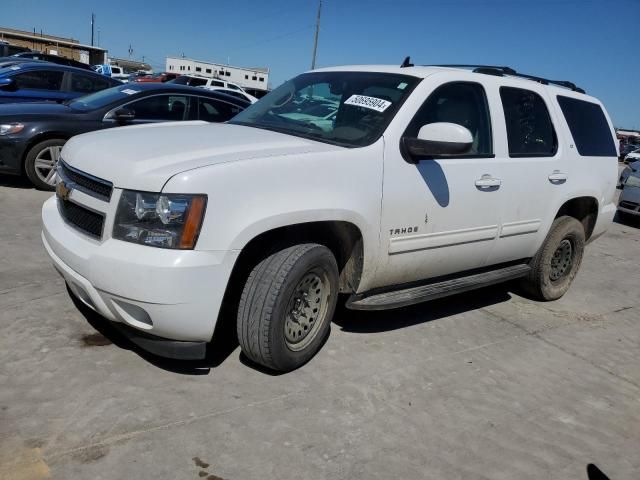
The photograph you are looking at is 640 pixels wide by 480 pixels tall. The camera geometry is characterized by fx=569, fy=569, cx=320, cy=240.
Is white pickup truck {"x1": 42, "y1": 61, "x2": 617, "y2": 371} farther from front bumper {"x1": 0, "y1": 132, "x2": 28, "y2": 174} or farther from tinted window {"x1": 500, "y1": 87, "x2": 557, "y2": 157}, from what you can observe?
front bumper {"x1": 0, "y1": 132, "x2": 28, "y2": 174}

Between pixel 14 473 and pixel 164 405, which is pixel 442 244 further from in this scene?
→ pixel 14 473

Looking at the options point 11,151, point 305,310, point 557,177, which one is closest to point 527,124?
point 557,177

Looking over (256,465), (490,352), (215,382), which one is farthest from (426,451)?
(490,352)

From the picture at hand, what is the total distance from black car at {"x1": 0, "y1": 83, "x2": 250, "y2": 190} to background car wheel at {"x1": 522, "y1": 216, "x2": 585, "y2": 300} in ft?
15.5

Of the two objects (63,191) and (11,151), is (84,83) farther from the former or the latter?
(63,191)

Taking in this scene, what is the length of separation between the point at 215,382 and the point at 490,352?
2.01 metres

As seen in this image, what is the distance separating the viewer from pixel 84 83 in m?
9.68

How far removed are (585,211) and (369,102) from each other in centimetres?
285

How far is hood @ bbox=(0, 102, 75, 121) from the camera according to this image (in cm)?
681

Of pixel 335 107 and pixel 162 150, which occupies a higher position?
pixel 335 107

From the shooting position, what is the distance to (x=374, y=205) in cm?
337

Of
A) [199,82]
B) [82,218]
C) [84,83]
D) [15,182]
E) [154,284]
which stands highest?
[84,83]

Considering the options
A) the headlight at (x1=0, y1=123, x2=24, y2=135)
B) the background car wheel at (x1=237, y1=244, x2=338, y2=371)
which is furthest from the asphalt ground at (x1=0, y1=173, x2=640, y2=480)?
the headlight at (x1=0, y1=123, x2=24, y2=135)

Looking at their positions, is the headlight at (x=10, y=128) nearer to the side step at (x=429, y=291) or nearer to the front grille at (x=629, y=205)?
the side step at (x=429, y=291)
